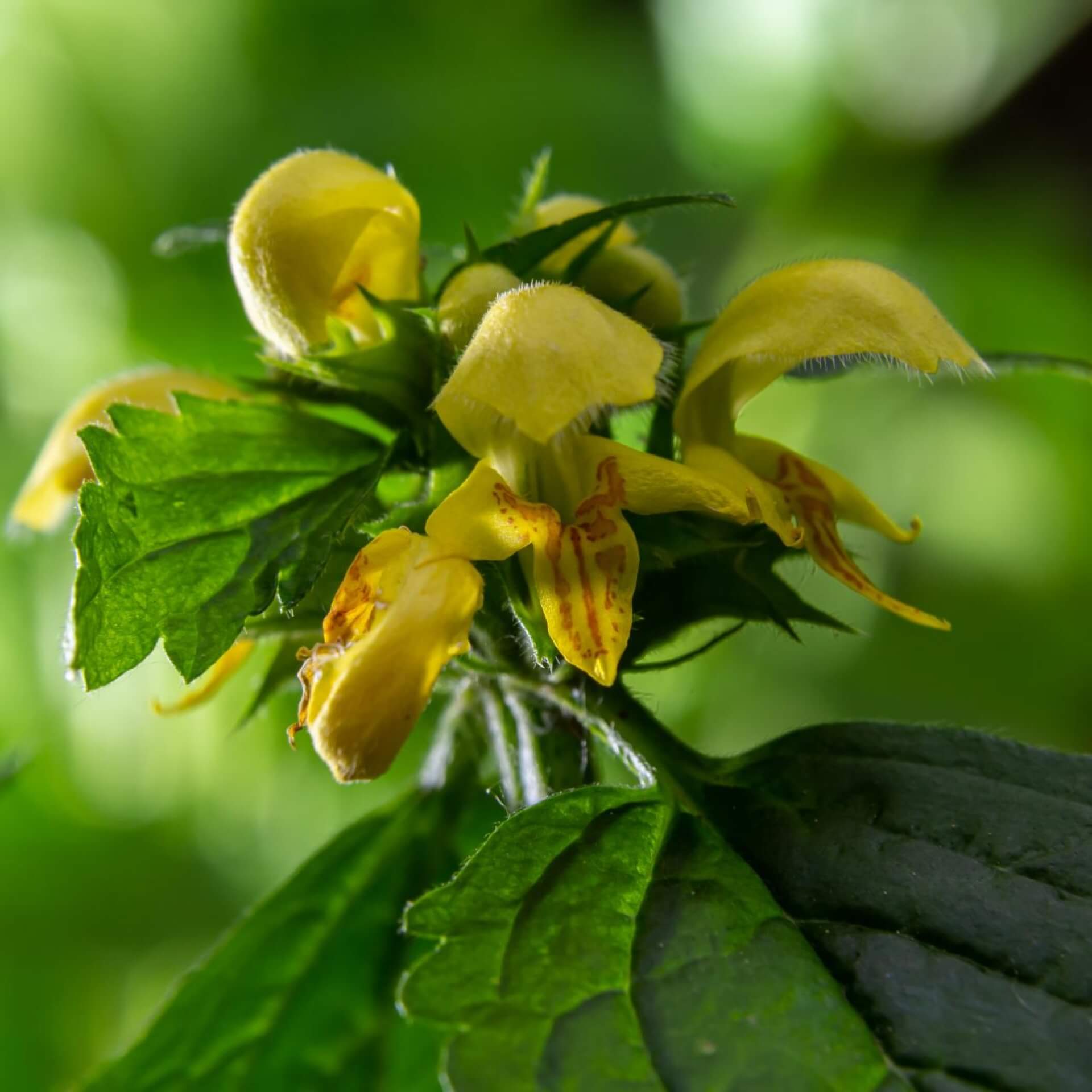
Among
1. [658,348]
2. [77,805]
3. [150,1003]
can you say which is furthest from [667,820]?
[77,805]

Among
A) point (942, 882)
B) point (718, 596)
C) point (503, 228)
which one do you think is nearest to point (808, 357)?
point (718, 596)

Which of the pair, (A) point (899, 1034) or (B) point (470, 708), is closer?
(A) point (899, 1034)

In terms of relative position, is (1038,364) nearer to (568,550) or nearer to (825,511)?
(825,511)

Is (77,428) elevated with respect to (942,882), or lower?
elevated

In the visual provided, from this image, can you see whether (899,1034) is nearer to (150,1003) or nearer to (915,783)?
(915,783)

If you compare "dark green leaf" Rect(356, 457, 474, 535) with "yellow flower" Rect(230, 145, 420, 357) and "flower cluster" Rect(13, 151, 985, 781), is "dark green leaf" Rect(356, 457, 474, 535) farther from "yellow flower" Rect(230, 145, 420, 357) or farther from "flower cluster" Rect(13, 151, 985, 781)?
"yellow flower" Rect(230, 145, 420, 357)

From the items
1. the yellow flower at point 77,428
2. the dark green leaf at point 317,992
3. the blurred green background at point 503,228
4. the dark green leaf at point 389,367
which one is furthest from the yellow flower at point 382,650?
the blurred green background at point 503,228

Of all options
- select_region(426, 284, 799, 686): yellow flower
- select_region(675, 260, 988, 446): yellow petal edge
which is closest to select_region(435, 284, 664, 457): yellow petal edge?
select_region(426, 284, 799, 686): yellow flower
